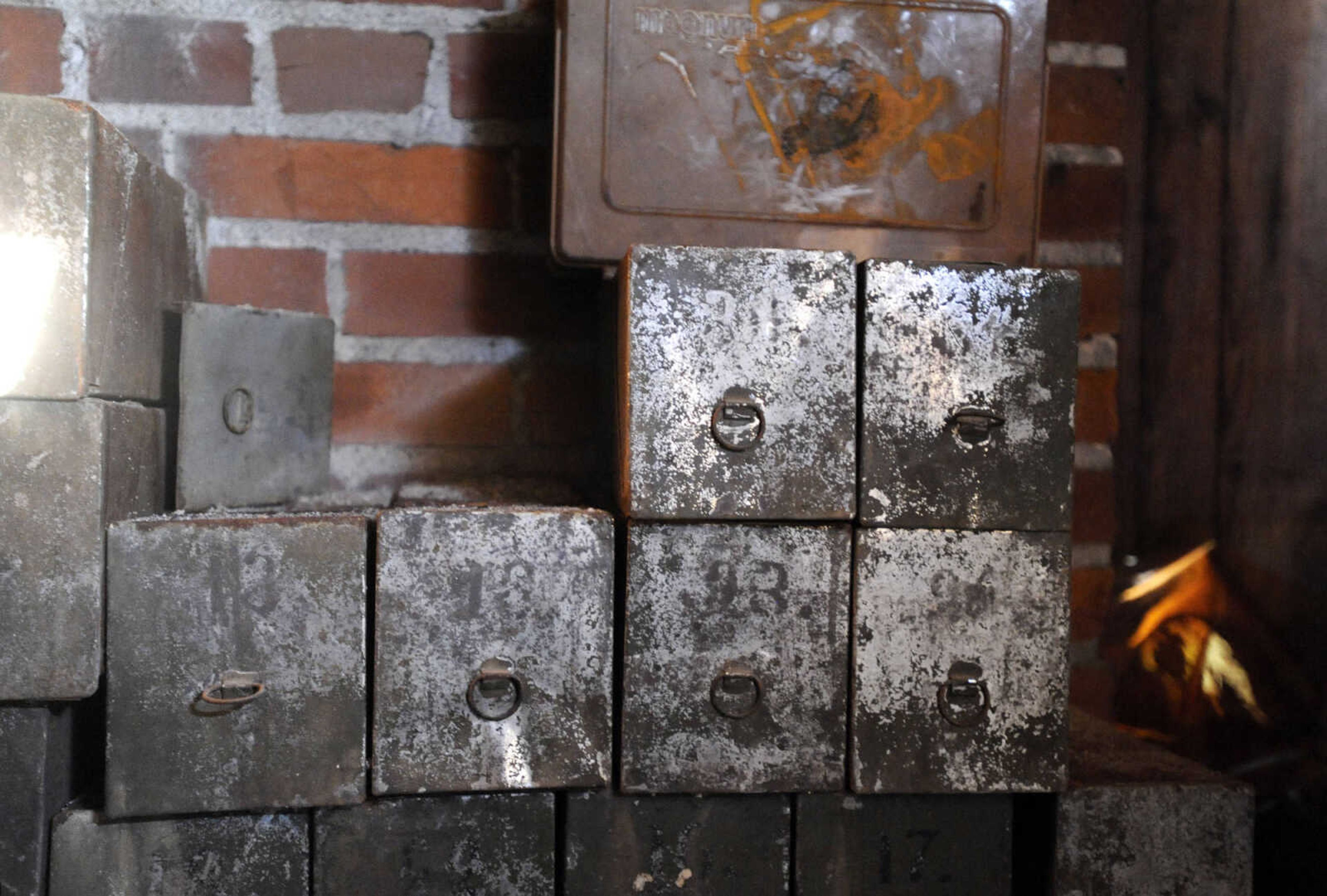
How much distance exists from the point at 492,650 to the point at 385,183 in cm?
62

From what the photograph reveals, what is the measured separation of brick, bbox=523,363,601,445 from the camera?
114cm

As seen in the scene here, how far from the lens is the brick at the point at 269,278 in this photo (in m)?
1.10

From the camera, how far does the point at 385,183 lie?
1118 millimetres

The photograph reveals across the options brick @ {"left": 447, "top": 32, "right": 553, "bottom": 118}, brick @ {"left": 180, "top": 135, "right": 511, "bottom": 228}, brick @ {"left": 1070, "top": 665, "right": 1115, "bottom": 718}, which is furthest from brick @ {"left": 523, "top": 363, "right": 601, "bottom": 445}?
brick @ {"left": 1070, "top": 665, "right": 1115, "bottom": 718}

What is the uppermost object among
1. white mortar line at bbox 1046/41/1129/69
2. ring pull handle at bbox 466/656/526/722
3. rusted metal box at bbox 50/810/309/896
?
white mortar line at bbox 1046/41/1129/69

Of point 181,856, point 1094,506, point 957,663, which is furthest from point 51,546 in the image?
point 1094,506

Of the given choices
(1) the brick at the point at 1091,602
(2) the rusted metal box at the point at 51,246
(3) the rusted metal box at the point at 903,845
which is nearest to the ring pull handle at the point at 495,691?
(3) the rusted metal box at the point at 903,845

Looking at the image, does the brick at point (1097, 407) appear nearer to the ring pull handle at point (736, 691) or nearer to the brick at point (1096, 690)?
the brick at point (1096, 690)

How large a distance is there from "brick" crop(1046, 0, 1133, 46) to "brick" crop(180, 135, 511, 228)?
2.38ft

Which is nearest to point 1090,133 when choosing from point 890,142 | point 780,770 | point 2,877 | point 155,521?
point 890,142

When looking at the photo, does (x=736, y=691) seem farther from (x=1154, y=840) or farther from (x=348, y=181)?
(x=348, y=181)

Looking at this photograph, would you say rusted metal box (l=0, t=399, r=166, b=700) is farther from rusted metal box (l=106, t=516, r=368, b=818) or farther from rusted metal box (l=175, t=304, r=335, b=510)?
rusted metal box (l=175, t=304, r=335, b=510)

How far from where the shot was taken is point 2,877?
754 millimetres

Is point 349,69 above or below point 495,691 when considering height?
above
